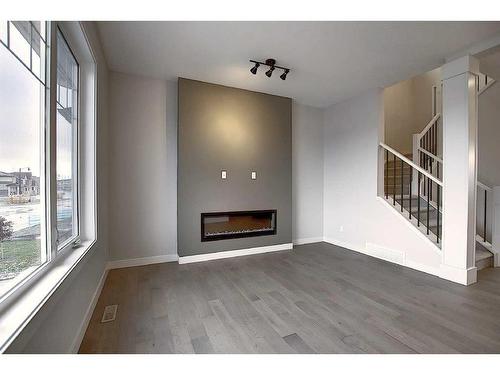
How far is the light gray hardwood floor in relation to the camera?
1.63 metres

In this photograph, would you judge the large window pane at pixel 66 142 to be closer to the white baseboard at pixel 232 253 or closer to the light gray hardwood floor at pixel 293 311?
the light gray hardwood floor at pixel 293 311

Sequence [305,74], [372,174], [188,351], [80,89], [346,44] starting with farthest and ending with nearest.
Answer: [372,174], [305,74], [346,44], [80,89], [188,351]

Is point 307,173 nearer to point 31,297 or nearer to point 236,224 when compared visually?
point 236,224

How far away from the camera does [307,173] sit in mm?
4664

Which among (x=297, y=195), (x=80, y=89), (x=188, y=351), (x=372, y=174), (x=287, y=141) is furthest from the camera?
(x=297, y=195)

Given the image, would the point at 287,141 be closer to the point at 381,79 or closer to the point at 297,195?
the point at 297,195

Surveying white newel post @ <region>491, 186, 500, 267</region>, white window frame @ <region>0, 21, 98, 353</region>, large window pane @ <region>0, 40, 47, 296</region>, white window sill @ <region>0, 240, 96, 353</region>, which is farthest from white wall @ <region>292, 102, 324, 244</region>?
large window pane @ <region>0, 40, 47, 296</region>

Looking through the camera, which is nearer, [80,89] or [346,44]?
[80,89]

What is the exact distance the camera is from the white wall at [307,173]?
179 inches

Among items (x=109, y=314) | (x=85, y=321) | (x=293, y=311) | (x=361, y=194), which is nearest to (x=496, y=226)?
(x=361, y=194)

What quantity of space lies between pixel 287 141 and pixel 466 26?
2.55 m
